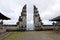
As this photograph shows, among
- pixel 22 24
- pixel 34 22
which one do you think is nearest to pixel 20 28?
pixel 22 24

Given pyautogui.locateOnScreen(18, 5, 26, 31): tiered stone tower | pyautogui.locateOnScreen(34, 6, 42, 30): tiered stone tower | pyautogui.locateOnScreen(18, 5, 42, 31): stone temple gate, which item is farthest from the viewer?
pyautogui.locateOnScreen(34, 6, 42, 30): tiered stone tower

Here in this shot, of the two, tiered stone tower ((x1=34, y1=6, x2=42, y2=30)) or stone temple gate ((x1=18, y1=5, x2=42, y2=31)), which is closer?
stone temple gate ((x1=18, y1=5, x2=42, y2=31))

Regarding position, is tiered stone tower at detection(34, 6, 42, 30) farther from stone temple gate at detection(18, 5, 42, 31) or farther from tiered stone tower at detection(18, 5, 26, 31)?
tiered stone tower at detection(18, 5, 26, 31)

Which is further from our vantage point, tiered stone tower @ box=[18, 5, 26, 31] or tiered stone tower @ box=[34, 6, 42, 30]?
tiered stone tower @ box=[34, 6, 42, 30]

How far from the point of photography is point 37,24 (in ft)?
107

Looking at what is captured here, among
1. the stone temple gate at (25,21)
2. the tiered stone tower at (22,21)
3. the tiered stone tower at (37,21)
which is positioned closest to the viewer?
the tiered stone tower at (22,21)

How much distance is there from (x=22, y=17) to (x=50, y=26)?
6.79m

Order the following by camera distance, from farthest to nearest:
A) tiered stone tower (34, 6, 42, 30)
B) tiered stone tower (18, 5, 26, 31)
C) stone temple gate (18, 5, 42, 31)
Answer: tiered stone tower (34, 6, 42, 30) < stone temple gate (18, 5, 42, 31) < tiered stone tower (18, 5, 26, 31)

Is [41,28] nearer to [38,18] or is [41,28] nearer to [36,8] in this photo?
[38,18]

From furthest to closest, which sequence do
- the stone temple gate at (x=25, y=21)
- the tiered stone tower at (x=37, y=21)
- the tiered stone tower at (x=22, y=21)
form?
the tiered stone tower at (x=37, y=21) → the stone temple gate at (x=25, y=21) → the tiered stone tower at (x=22, y=21)

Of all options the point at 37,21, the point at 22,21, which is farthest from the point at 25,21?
the point at 37,21

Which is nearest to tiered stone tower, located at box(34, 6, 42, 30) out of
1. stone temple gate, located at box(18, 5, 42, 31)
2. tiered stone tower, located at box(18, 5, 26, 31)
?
stone temple gate, located at box(18, 5, 42, 31)

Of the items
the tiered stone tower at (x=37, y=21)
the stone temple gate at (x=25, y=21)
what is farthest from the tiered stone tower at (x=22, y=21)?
the tiered stone tower at (x=37, y=21)

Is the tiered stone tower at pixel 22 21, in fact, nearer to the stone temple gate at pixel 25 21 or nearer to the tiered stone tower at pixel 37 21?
the stone temple gate at pixel 25 21
